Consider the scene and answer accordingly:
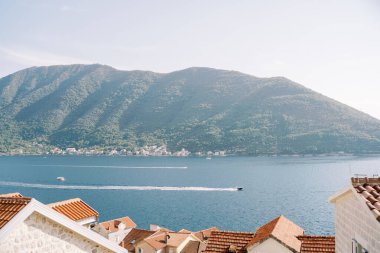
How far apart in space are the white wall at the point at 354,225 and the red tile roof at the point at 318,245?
16.2 feet

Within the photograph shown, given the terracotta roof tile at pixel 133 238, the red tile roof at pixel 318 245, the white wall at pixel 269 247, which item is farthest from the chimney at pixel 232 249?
the terracotta roof tile at pixel 133 238

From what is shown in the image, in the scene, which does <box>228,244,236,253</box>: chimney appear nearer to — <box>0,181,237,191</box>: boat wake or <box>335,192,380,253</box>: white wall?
<box>335,192,380,253</box>: white wall

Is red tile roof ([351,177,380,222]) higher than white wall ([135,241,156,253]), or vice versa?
red tile roof ([351,177,380,222])

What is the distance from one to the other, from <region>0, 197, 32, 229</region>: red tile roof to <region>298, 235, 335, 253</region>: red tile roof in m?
12.2

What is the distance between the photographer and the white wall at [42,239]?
7684 millimetres

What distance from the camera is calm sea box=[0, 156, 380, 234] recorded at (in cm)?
8244

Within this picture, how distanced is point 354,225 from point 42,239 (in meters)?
7.31

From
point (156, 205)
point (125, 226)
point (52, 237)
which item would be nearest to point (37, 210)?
point (52, 237)

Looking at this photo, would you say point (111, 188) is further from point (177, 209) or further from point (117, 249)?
point (117, 249)

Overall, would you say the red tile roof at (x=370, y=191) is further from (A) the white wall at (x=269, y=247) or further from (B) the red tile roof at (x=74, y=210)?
(A) the white wall at (x=269, y=247)

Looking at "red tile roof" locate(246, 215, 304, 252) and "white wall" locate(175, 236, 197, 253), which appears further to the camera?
"white wall" locate(175, 236, 197, 253)

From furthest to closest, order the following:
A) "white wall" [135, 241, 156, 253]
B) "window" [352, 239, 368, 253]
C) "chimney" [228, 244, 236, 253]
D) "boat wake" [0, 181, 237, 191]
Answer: "boat wake" [0, 181, 237, 191], "white wall" [135, 241, 156, 253], "chimney" [228, 244, 236, 253], "window" [352, 239, 368, 253]

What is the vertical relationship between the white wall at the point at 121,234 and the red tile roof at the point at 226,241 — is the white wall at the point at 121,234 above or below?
below

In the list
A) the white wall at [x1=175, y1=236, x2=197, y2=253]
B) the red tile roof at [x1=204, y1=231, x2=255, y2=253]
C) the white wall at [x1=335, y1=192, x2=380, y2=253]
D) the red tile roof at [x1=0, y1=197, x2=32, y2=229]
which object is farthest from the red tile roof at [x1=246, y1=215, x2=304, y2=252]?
the white wall at [x1=175, y1=236, x2=197, y2=253]
